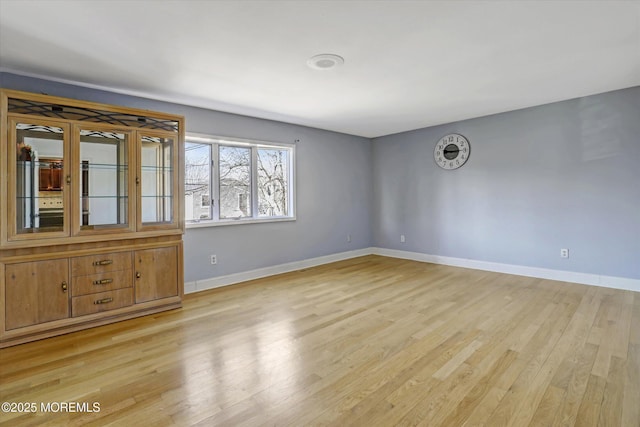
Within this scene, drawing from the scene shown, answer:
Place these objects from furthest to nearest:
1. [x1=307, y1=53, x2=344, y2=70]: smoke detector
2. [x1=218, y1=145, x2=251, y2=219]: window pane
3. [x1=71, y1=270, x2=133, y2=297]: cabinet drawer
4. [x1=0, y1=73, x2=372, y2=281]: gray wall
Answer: [x1=218, y1=145, x2=251, y2=219]: window pane, [x1=0, y1=73, x2=372, y2=281]: gray wall, [x1=71, y1=270, x2=133, y2=297]: cabinet drawer, [x1=307, y1=53, x2=344, y2=70]: smoke detector

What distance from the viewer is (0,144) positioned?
7.88 ft

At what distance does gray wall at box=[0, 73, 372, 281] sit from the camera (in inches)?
150

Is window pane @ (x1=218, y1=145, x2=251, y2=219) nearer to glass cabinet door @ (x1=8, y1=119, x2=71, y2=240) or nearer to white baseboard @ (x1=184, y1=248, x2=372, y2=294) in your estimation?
white baseboard @ (x1=184, y1=248, x2=372, y2=294)

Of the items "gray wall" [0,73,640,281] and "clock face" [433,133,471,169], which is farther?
"clock face" [433,133,471,169]

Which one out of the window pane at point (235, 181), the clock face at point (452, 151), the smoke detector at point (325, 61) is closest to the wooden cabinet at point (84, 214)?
the window pane at point (235, 181)

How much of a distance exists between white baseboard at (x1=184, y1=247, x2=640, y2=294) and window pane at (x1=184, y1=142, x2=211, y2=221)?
2.90ft

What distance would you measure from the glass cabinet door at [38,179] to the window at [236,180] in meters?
1.36

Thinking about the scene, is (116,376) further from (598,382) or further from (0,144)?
(598,382)

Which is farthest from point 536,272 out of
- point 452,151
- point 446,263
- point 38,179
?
point 38,179

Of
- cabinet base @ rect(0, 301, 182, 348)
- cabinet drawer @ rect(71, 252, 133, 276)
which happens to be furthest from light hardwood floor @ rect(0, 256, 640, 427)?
cabinet drawer @ rect(71, 252, 133, 276)

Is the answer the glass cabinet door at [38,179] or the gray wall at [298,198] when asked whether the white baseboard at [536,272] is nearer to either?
the gray wall at [298,198]

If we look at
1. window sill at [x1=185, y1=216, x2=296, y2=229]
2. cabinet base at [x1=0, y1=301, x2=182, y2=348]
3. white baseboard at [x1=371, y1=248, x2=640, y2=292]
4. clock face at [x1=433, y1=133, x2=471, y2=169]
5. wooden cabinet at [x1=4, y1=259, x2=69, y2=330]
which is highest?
clock face at [x1=433, y1=133, x2=471, y2=169]

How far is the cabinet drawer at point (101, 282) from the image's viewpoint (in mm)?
2723

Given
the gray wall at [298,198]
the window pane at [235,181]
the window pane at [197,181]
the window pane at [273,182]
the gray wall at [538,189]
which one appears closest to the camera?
the gray wall at [538,189]
